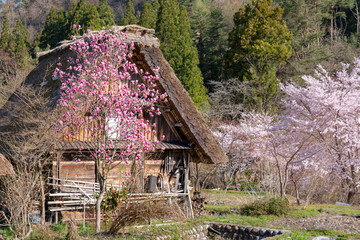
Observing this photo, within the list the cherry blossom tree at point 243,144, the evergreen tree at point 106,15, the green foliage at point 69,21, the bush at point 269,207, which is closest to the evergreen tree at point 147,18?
the green foliage at point 69,21

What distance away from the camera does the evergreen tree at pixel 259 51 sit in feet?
84.6

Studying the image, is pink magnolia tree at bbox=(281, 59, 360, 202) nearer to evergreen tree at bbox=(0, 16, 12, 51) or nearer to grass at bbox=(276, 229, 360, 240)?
grass at bbox=(276, 229, 360, 240)

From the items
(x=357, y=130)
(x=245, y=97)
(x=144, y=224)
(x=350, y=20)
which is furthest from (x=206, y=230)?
(x=350, y=20)

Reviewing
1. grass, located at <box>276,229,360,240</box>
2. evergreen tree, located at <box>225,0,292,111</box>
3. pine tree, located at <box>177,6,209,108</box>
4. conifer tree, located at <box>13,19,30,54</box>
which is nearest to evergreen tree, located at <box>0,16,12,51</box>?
conifer tree, located at <box>13,19,30,54</box>

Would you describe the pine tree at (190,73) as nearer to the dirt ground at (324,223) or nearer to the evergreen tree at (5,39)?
the evergreen tree at (5,39)

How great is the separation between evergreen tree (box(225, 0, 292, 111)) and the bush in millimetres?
13852

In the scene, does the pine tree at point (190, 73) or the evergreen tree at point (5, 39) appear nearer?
the pine tree at point (190, 73)

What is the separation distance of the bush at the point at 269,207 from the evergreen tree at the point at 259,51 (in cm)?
1385

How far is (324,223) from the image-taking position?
35.3ft

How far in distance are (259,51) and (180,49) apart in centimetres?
592

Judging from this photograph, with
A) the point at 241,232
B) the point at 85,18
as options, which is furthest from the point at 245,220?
Answer: the point at 85,18

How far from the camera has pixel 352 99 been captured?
16.0 m

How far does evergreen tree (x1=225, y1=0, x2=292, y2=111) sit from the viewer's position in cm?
2578

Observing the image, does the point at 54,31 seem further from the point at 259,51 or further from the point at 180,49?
the point at 259,51
